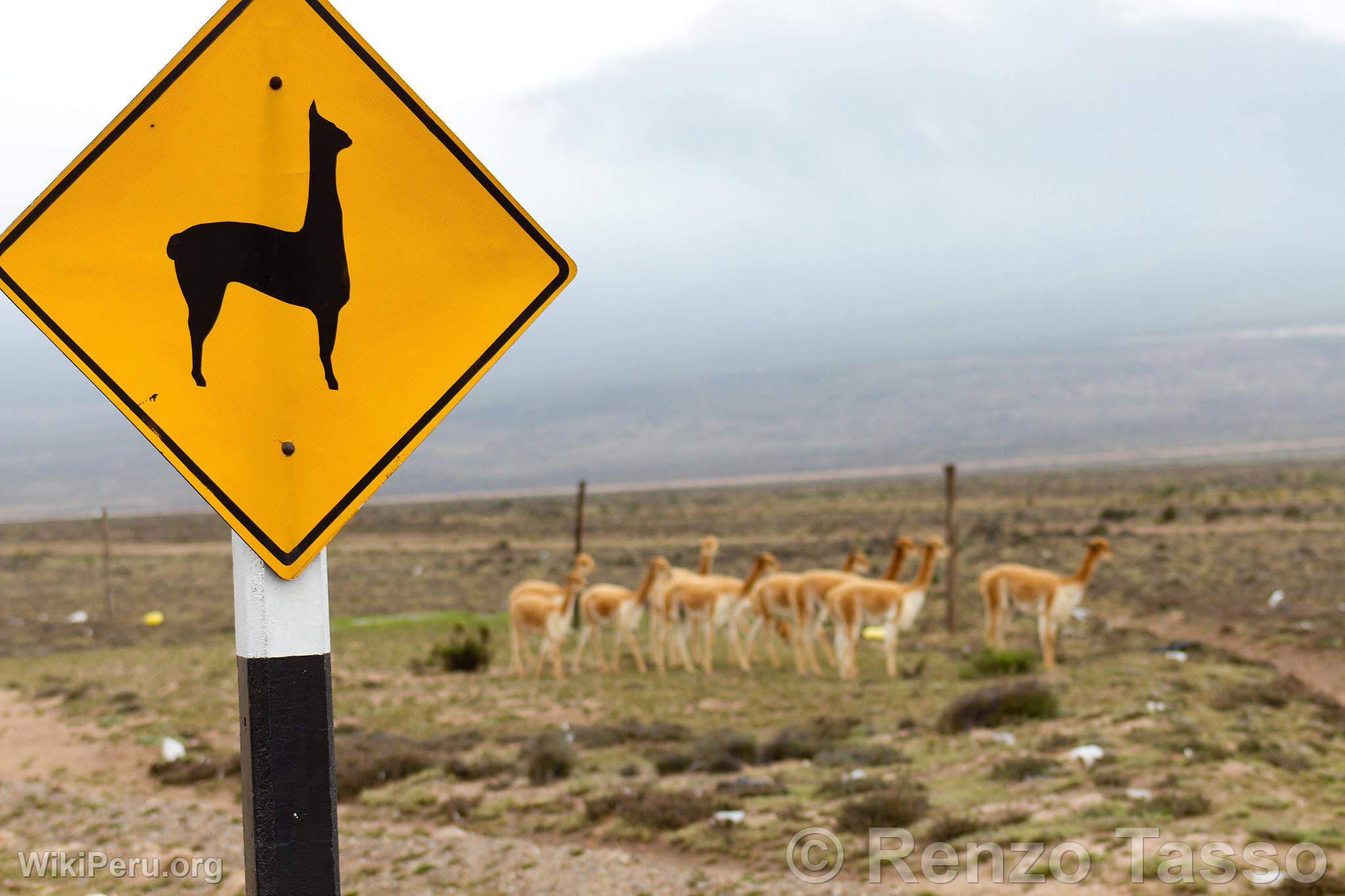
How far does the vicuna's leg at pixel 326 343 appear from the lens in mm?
2182

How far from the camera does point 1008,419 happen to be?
156 metres

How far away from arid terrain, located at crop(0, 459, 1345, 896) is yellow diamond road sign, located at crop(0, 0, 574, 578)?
483 centimetres

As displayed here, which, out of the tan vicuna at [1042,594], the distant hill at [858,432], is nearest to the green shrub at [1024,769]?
the tan vicuna at [1042,594]

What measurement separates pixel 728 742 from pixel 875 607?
5.21m

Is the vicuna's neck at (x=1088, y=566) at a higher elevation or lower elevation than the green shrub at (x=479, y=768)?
higher

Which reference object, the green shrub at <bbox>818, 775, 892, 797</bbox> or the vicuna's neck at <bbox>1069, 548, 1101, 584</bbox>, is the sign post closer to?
the green shrub at <bbox>818, 775, 892, 797</bbox>

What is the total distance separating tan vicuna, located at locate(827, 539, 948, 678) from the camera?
14.5 metres

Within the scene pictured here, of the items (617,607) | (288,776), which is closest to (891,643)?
(617,607)

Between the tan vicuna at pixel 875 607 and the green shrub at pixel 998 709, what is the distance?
147 inches

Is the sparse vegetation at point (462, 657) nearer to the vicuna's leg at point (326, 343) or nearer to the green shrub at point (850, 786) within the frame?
the green shrub at point (850, 786)

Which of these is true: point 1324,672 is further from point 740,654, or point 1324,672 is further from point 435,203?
point 435,203

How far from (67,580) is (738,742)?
28.6 meters

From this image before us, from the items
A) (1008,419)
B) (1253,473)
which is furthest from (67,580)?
(1008,419)

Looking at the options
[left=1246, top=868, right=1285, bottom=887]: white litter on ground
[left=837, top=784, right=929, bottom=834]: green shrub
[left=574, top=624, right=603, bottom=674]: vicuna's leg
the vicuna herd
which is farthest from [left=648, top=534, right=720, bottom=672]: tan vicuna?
[left=1246, top=868, right=1285, bottom=887]: white litter on ground
